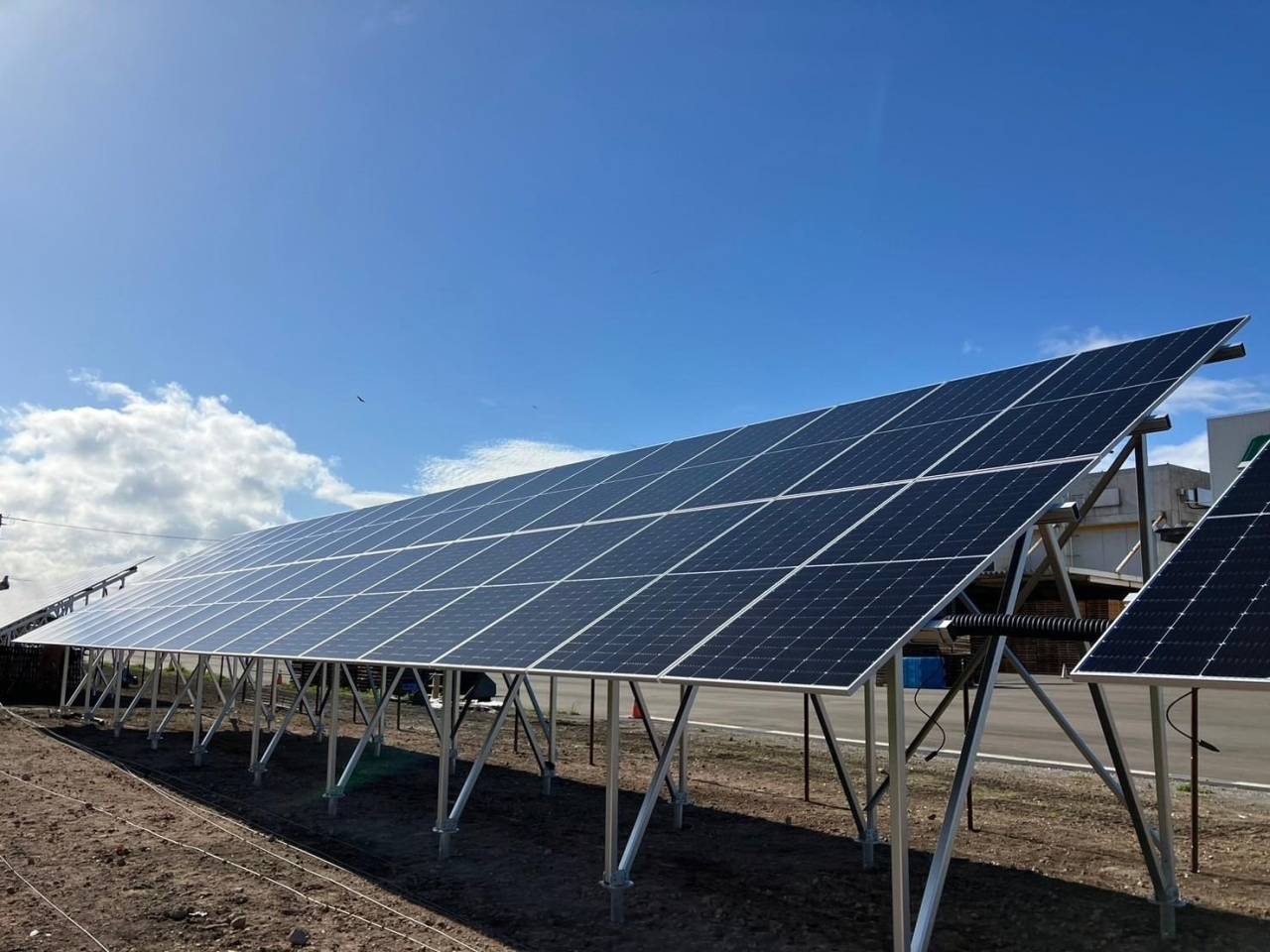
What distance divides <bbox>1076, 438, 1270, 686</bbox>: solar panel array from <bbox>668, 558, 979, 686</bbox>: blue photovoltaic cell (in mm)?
1747

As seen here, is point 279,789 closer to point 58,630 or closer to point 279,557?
point 279,557

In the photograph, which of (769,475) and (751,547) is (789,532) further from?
(769,475)

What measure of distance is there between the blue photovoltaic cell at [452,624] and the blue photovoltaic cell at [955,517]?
209 inches

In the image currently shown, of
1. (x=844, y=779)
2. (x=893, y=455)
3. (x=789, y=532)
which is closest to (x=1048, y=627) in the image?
(x=789, y=532)

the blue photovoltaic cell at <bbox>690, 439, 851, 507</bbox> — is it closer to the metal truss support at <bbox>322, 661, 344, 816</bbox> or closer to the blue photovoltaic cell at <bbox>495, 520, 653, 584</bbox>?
the blue photovoltaic cell at <bbox>495, 520, 653, 584</bbox>

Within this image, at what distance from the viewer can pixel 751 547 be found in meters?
12.4

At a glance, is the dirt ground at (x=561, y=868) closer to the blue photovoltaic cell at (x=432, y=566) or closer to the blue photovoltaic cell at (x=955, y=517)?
the blue photovoltaic cell at (x=432, y=566)

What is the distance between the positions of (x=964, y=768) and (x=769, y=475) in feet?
23.1

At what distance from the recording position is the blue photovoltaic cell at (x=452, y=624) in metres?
13.7

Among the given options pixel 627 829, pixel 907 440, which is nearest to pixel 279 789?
pixel 627 829

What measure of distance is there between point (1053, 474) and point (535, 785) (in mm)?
14105

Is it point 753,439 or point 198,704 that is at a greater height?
point 753,439

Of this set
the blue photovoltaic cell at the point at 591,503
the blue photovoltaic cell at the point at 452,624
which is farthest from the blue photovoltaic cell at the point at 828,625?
the blue photovoltaic cell at the point at 591,503

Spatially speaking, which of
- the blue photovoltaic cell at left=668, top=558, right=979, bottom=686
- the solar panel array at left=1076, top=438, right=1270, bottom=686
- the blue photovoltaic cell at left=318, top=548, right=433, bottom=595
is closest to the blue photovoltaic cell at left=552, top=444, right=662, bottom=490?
the blue photovoltaic cell at left=318, top=548, right=433, bottom=595
